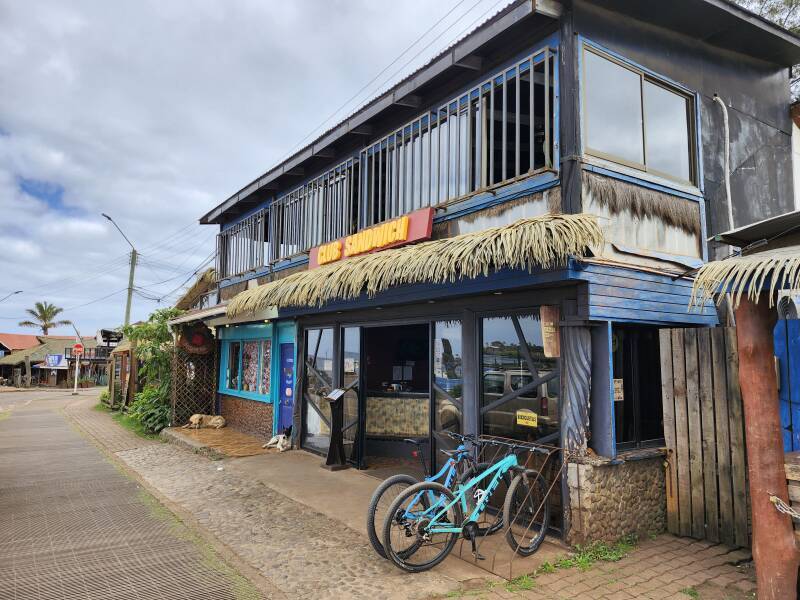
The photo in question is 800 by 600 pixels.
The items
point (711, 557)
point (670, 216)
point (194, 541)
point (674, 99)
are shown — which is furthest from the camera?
point (674, 99)

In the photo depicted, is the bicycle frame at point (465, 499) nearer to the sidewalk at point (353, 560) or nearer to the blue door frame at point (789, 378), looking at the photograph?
the sidewalk at point (353, 560)

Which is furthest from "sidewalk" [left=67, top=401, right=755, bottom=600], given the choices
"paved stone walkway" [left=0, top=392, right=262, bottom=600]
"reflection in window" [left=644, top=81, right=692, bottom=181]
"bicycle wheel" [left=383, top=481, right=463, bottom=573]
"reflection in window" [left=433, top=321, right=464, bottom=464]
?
"reflection in window" [left=644, top=81, right=692, bottom=181]

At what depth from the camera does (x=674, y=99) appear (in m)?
6.99

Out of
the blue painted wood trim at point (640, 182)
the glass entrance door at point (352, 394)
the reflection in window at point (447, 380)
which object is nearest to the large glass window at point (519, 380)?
the reflection in window at point (447, 380)

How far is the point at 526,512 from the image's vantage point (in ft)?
18.9

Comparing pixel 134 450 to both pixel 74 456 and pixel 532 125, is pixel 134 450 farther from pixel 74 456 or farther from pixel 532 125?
pixel 532 125

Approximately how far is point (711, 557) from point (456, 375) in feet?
10.7

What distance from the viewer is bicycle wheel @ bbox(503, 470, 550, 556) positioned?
194 inches

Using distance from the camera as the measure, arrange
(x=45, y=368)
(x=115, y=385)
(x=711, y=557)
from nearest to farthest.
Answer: (x=711, y=557) < (x=115, y=385) < (x=45, y=368)

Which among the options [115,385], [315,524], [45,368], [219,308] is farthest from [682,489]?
[45,368]

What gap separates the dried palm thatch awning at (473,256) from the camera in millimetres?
4945

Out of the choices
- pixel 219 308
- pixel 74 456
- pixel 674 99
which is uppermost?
pixel 674 99

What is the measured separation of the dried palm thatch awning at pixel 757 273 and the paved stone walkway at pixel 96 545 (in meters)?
4.28

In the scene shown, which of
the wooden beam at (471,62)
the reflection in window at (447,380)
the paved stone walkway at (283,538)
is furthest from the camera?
the reflection in window at (447,380)
